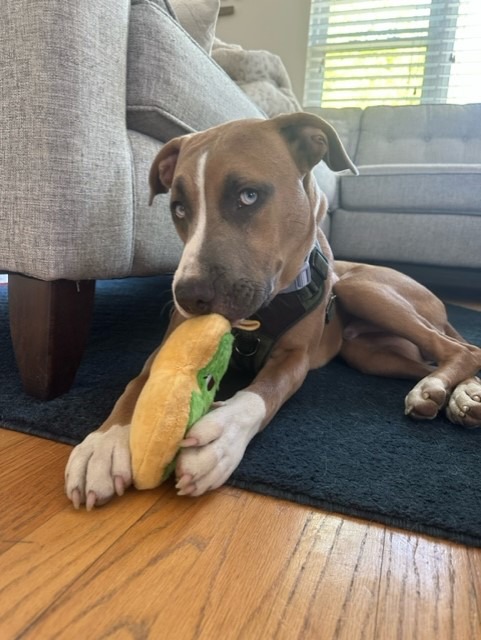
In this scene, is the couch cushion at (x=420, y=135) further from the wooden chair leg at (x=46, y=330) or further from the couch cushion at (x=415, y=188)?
the wooden chair leg at (x=46, y=330)

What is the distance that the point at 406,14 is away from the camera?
457 centimetres

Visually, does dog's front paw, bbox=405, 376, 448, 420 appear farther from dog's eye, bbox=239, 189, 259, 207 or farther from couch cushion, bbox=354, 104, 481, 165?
couch cushion, bbox=354, 104, 481, 165

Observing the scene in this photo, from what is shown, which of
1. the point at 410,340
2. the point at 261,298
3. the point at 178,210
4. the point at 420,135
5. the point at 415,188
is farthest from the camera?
the point at 420,135

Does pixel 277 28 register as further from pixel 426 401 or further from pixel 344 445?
pixel 344 445

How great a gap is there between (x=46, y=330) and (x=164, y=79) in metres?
0.74

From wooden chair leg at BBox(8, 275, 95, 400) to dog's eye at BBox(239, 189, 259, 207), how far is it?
0.42 metres

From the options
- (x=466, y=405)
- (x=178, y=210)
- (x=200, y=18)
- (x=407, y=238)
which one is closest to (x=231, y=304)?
(x=178, y=210)

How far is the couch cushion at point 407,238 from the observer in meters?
3.03

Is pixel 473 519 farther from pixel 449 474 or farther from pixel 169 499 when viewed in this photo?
pixel 169 499

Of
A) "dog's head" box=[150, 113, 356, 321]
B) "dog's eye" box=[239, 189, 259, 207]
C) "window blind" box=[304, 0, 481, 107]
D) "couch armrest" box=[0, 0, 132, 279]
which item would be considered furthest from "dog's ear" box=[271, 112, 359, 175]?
"window blind" box=[304, 0, 481, 107]

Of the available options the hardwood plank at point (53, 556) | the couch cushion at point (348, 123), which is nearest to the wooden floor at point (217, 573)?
the hardwood plank at point (53, 556)

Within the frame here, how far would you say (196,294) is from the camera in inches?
40.1

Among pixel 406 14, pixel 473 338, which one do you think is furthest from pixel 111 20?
pixel 406 14

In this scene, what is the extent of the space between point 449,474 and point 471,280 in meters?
2.57
